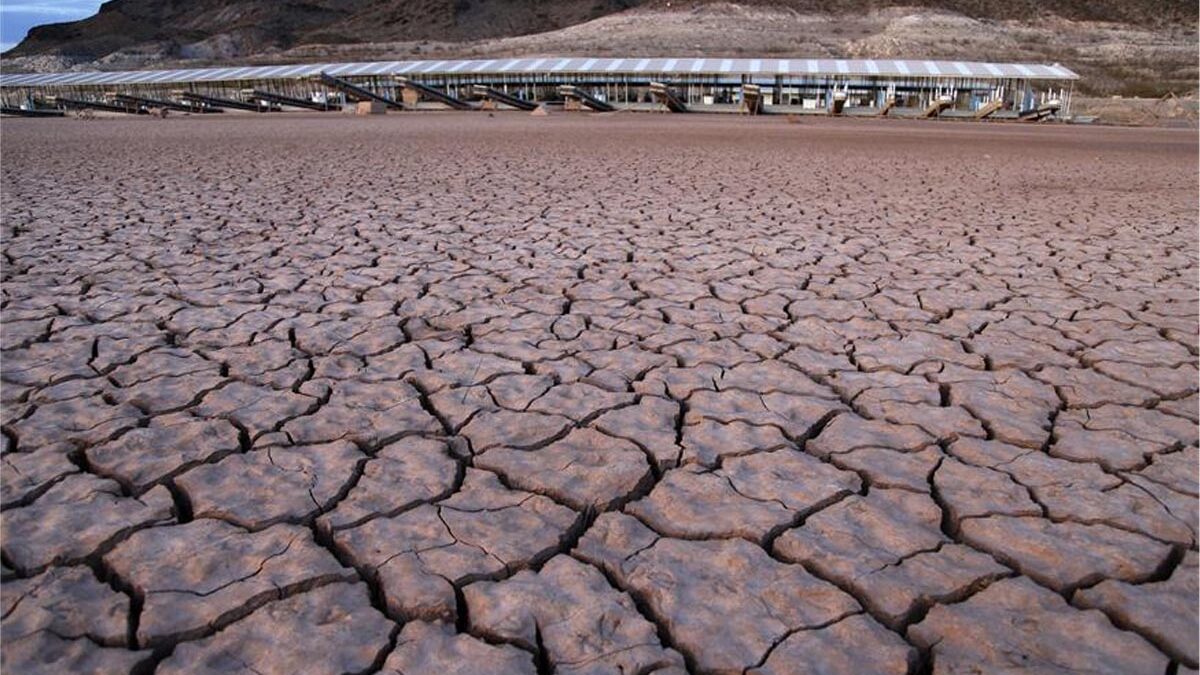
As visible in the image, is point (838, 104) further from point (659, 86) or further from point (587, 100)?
point (587, 100)

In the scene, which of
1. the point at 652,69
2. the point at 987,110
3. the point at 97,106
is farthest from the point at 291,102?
the point at 987,110

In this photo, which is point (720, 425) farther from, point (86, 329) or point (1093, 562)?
point (86, 329)

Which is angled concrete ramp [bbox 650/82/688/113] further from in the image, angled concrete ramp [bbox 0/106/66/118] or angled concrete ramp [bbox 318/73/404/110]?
angled concrete ramp [bbox 0/106/66/118]

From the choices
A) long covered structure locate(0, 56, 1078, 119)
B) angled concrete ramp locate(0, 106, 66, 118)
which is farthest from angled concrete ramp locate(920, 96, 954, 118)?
angled concrete ramp locate(0, 106, 66, 118)

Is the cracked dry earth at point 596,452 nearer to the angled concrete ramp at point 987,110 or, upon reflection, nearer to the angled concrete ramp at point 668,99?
the angled concrete ramp at point 987,110

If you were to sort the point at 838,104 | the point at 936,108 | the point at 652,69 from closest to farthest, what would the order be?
the point at 936,108, the point at 838,104, the point at 652,69

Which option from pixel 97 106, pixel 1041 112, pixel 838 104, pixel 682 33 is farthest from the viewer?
pixel 682 33

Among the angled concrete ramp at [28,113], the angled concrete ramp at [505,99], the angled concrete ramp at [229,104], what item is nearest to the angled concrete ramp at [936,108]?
the angled concrete ramp at [505,99]
